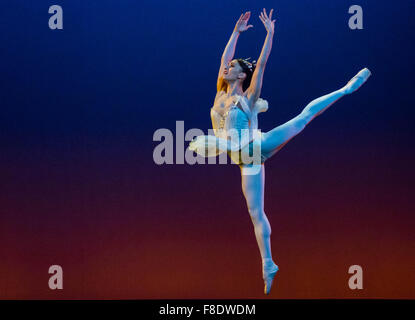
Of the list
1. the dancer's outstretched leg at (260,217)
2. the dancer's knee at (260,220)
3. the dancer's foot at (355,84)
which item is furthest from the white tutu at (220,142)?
the dancer's foot at (355,84)

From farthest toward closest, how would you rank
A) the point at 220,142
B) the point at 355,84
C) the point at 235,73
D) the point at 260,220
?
the point at 355,84 → the point at 235,73 → the point at 260,220 → the point at 220,142

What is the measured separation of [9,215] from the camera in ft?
14.9

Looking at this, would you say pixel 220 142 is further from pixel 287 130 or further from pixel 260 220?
pixel 260 220

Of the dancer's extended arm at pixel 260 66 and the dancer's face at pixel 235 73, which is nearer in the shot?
the dancer's extended arm at pixel 260 66

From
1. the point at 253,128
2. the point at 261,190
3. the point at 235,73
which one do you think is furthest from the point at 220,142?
the point at 235,73

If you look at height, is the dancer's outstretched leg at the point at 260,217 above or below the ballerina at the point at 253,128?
below

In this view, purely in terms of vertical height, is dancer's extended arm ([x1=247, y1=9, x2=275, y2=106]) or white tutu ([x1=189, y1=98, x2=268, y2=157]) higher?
dancer's extended arm ([x1=247, y1=9, x2=275, y2=106])

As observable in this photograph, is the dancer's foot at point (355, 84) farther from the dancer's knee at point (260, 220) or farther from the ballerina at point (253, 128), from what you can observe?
the dancer's knee at point (260, 220)

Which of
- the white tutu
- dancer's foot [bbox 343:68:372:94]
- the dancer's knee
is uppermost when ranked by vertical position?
dancer's foot [bbox 343:68:372:94]

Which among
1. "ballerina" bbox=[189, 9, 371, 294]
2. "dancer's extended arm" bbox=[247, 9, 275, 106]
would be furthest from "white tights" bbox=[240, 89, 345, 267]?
"dancer's extended arm" bbox=[247, 9, 275, 106]

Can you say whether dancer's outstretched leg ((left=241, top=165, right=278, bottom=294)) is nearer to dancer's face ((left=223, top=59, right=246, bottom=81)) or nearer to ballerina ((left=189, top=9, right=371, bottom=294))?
ballerina ((left=189, top=9, right=371, bottom=294))

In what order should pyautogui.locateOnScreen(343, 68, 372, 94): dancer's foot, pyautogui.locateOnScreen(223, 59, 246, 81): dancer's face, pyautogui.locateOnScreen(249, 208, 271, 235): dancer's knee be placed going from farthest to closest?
1. pyautogui.locateOnScreen(343, 68, 372, 94): dancer's foot
2. pyautogui.locateOnScreen(223, 59, 246, 81): dancer's face
3. pyautogui.locateOnScreen(249, 208, 271, 235): dancer's knee

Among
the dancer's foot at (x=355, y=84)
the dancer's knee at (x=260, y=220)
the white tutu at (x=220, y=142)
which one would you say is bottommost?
the dancer's knee at (x=260, y=220)
